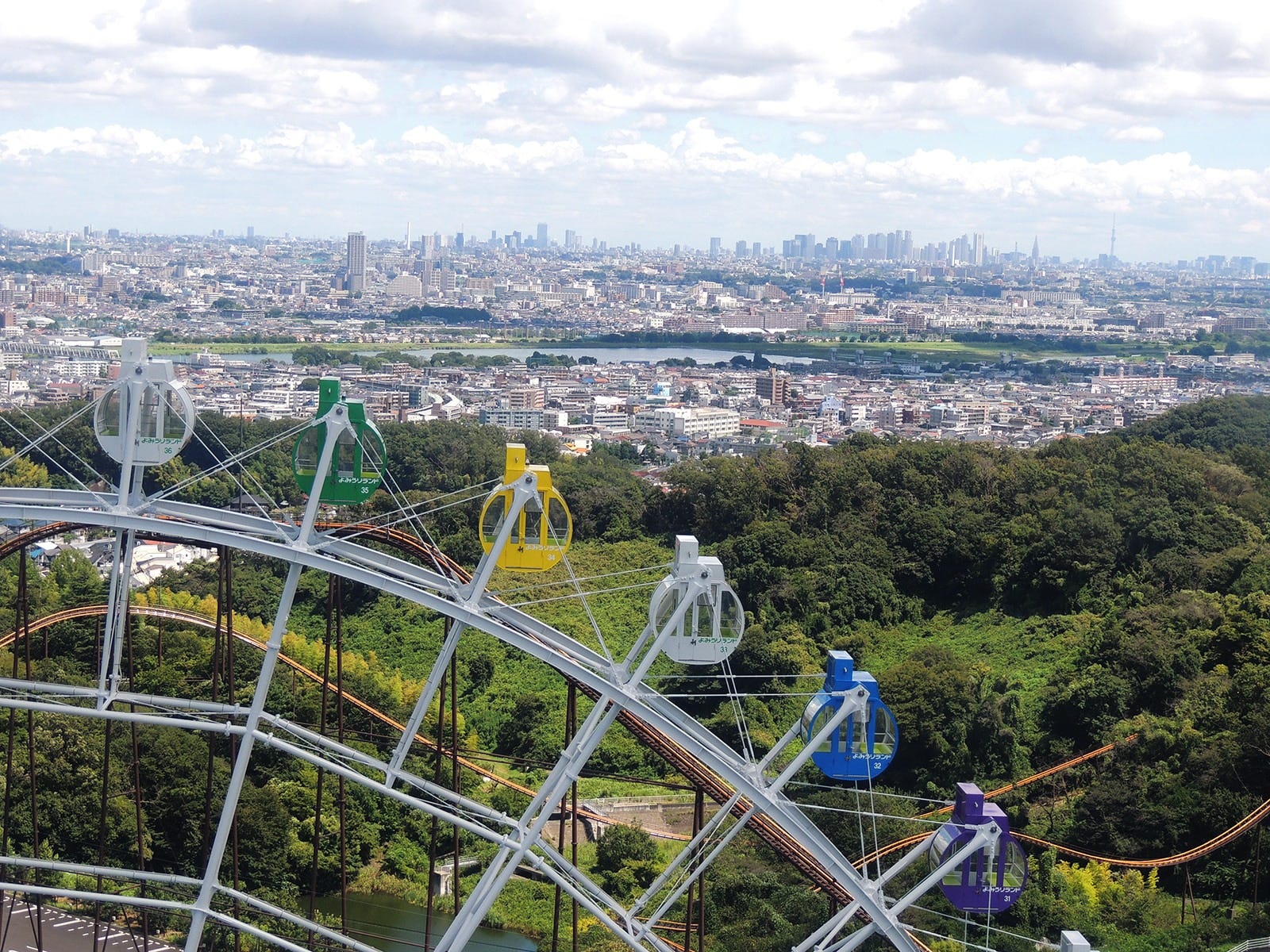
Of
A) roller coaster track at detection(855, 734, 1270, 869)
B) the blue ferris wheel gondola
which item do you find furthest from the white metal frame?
roller coaster track at detection(855, 734, 1270, 869)

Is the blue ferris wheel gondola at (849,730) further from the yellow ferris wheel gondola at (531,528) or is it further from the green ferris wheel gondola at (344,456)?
the green ferris wheel gondola at (344,456)

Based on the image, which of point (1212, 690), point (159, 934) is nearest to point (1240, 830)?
point (1212, 690)

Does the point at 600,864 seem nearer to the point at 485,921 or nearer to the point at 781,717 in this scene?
the point at 485,921

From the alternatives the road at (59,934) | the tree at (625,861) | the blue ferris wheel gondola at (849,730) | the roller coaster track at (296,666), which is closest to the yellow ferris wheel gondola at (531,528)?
the blue ferris wheel gondola at (849,730)

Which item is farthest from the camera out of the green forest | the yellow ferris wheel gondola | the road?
the green forest

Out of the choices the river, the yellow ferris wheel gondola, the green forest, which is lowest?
the river

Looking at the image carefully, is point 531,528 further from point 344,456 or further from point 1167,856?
point 1167,856

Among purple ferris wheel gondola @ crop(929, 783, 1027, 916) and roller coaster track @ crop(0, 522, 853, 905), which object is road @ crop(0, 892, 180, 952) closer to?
roller coaster track @ crop(0, 522, 853, 905)

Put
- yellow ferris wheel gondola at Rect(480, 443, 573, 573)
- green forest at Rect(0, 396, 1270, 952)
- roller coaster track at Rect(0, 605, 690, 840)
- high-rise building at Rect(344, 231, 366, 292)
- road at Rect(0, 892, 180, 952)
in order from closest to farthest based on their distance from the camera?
yellow ferris wheel gondola at Rect(480, 443, 573, 573), road at Rect(0, 892, 180, 952), green forest at Rect(0, 396, 1270, 952), roller coaster track at Rect(0, 605, 690, 840), high-rise building at Rect(344, 231, 366, 292)

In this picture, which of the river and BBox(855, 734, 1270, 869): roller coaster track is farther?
the river
